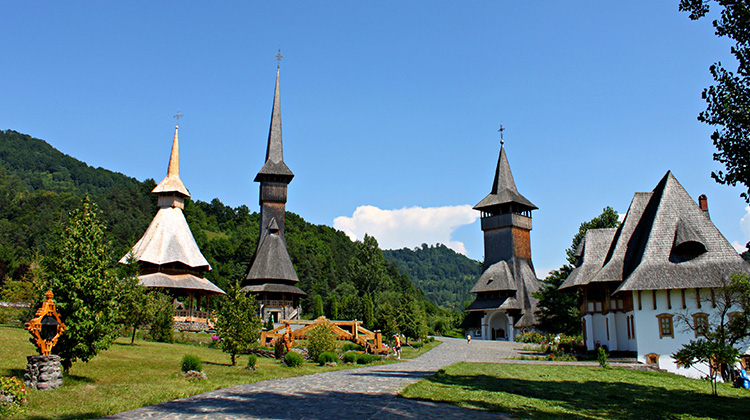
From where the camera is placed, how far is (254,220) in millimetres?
132625

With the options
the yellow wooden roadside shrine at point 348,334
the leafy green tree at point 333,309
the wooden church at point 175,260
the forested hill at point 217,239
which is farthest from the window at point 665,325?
the leafy green tree at point 333,309

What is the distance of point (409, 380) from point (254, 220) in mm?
119357

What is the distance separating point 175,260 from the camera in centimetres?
4575

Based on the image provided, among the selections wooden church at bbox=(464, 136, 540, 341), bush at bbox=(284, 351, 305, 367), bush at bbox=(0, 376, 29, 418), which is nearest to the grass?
bush at bbox=(284, 351, 305, 367)

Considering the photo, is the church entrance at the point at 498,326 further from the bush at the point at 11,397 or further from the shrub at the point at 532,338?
the bush at the point at 11,397

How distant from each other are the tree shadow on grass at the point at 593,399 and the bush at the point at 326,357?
5.93 metres

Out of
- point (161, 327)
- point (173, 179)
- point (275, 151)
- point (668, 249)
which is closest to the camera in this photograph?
point (668, 249)

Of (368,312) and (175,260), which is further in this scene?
(368,312)

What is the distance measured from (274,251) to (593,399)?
136 feet

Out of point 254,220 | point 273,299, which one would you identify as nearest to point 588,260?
point 273,299

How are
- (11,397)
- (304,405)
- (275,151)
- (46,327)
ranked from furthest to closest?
1. (275,151)
2. (46,327)
3. (304,405)
4. (11,397)

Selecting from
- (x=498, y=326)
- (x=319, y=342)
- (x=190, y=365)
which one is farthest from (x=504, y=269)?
(x=190, y=365)

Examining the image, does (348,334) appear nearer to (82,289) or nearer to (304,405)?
(82,289)

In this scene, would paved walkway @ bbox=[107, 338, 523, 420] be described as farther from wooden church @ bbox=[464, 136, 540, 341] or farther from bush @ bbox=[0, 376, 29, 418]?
wooden church @ bbox=[464, 136, 540, 341]
